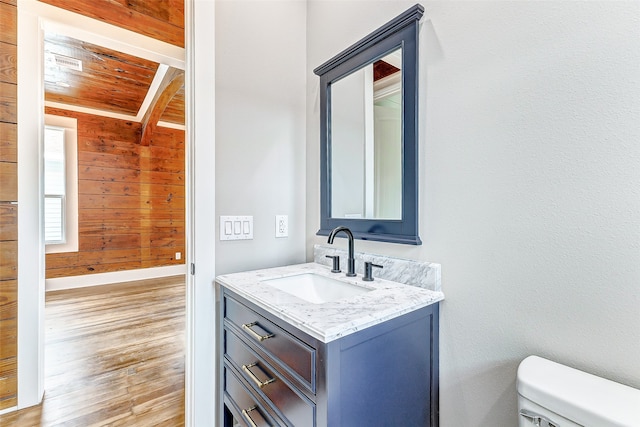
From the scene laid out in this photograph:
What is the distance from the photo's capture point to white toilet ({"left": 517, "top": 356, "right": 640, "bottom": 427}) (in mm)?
575

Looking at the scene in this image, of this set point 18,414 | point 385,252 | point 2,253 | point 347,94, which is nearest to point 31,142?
point 2,253

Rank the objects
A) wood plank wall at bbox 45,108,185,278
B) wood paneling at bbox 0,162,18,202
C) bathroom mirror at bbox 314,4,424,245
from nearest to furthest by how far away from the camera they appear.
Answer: bathroom mirror at bbox 314,4,424,245 < wood paneling at bbox 0,162,18,202 < wood plank wall at bbox 45,108,185,278

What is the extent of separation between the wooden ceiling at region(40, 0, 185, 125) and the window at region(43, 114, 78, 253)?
0.37 m

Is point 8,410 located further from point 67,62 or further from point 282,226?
point 67,62

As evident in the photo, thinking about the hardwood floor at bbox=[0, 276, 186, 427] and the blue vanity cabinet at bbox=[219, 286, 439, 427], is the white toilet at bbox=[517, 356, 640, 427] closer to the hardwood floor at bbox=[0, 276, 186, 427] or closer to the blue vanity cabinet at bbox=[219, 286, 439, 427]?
the blue vanity cabinet at bbox=[219, 286, 439, 427]

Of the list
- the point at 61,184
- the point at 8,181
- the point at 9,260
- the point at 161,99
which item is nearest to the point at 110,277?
the point at 61,184

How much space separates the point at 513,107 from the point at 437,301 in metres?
0.68

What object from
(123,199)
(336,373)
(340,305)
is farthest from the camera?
(123,199)

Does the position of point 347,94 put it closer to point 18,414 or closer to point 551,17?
point 551,17

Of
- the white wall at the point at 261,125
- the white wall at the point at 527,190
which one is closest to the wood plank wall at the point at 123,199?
the white wall at the point at 261,125

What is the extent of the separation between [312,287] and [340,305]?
524mm

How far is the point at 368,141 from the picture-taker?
1401 millimetres

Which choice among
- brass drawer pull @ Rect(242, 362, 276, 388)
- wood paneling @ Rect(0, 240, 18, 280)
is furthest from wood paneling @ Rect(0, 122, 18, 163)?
brass drawer pull @ Rect(242, 362, 276, 388)

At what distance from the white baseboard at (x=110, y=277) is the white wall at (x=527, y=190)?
5.10 meters
